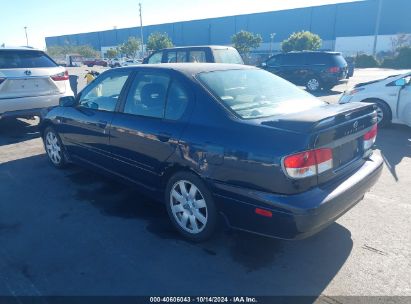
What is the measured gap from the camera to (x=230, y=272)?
2.85 m

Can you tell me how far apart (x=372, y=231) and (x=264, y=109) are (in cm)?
165

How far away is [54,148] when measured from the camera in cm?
536

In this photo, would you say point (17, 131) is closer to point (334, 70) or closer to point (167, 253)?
point (167, 253)

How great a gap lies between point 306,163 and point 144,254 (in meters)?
1.66

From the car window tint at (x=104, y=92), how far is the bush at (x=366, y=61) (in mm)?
46312

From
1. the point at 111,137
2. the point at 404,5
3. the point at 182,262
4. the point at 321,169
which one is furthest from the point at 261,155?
the point at 404,5

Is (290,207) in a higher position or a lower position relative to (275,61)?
lower

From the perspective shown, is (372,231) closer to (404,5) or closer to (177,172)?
(177,172)

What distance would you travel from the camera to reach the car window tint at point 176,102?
3.29 metres

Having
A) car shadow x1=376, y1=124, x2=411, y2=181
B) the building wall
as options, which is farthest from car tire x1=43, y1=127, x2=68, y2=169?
the building wall

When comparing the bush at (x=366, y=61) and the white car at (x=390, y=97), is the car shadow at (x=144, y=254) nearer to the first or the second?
the white car at (x=390, y=97)

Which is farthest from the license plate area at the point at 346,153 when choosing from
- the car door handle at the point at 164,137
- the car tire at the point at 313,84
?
the car tire at the point at 313,84

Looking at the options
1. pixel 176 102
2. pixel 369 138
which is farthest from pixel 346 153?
pixel 176 102

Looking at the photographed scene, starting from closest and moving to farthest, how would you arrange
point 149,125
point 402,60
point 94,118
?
point 149,125 < point 94,118 < point 402,60
